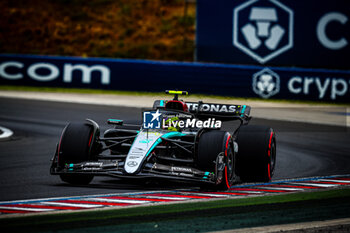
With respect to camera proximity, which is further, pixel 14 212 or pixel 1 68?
pixel 1 68

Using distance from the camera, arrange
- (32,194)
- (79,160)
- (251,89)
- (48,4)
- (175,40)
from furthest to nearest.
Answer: (48,4) → (175,40) → (251,89) → (79,160) → (32,194)

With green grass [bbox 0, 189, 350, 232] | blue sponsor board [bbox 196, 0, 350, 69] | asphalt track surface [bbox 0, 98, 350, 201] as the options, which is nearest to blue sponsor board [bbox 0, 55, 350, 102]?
blue sponsor board [bbox 196, 0, 350, 69]

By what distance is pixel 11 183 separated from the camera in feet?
30.0

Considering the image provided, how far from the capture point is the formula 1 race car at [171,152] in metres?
8.52

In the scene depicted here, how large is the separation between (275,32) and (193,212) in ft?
65.7

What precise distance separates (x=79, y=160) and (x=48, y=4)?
1339 inches

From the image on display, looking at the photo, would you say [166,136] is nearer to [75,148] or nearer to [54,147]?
[75,148]

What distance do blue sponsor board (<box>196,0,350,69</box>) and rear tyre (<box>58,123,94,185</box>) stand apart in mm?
17486

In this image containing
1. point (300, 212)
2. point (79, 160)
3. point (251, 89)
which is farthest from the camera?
point (251, 89)

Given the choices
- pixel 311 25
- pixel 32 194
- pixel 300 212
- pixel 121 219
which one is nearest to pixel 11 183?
pixel 32 194

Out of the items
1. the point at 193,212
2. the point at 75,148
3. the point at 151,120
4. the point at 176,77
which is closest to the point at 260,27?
the point at 176,77

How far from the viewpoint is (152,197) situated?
8172 mm

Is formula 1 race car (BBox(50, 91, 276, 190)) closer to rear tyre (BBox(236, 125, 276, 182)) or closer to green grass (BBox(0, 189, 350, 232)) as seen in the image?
rear tyre (BBox(236, 125, 276, 182))

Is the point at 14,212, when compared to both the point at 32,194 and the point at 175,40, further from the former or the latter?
the point at 175,40
